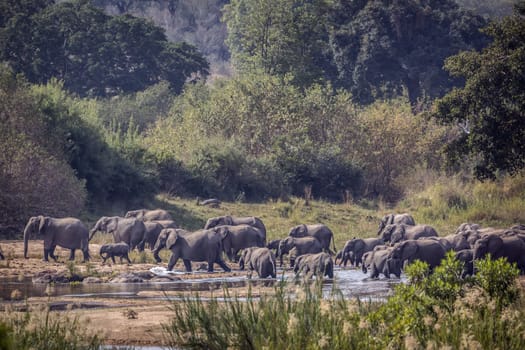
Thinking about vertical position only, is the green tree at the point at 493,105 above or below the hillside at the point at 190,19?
below

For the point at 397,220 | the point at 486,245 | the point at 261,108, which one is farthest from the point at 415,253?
the point at 261,108

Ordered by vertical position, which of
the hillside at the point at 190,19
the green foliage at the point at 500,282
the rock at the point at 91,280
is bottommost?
the rock at the point at 91,280

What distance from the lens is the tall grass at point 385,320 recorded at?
32.4ft

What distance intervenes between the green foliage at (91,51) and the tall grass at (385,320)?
1964 inches

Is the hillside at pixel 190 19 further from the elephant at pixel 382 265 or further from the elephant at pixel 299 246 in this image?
the elephant at pixel 382 265

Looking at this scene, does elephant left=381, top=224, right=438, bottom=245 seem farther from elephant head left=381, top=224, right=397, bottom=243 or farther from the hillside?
the hillside

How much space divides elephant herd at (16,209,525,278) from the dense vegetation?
431 centimetres

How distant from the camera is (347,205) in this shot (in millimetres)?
42812

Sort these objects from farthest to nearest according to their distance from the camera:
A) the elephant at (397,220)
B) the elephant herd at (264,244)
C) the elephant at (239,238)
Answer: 1. the elephant at (397,220)
2. the elephant at (239,238)
3. the elephant herd at (264,244)

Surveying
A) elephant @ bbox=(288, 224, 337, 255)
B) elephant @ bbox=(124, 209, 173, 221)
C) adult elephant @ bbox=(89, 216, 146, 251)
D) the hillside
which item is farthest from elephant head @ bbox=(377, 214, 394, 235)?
the hillside

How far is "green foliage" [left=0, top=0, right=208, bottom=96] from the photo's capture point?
59.5 m

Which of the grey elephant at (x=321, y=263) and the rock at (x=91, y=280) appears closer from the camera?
the rock at (x=91, y=280)

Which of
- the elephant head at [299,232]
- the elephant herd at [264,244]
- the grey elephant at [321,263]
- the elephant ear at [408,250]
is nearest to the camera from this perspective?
the grey elephant at [321,263]

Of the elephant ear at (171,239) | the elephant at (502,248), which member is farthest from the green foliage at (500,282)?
the elephant ear at (171,239)
